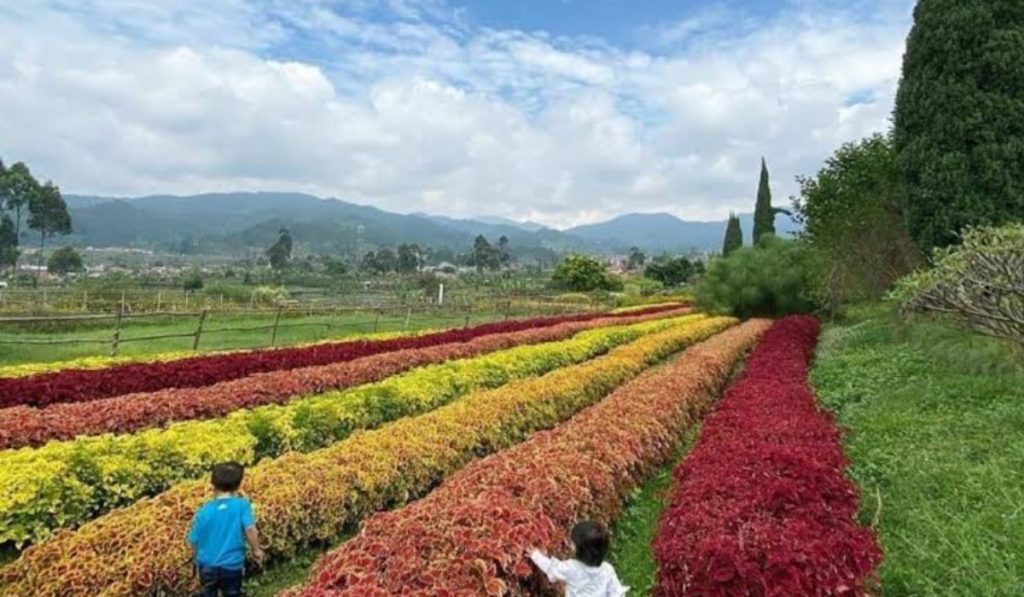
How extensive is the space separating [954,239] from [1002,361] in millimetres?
6099

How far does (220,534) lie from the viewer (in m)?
4.68

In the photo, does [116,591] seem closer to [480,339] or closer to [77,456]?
[77,456]

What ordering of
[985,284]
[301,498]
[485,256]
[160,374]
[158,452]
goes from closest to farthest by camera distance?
[301,498] < [158,452] < [985,284] < [160,374] < [485,256]

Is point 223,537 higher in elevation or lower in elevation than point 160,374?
higher

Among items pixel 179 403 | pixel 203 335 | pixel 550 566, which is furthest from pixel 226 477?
pixel 203 335

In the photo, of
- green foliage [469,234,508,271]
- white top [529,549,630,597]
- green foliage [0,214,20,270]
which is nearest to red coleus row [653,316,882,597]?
white top [529,549,630,597]

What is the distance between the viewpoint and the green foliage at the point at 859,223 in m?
24.7

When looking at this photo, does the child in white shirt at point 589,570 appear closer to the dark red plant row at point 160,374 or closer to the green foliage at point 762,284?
the dark red plant row at point 160,374

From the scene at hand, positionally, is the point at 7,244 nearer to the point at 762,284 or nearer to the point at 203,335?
the point at 203,335

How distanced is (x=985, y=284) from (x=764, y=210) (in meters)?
55.1

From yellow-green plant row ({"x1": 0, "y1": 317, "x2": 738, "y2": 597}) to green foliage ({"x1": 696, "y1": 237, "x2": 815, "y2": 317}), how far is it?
2831 centimetres

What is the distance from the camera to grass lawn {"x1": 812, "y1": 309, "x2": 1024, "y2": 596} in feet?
15.9

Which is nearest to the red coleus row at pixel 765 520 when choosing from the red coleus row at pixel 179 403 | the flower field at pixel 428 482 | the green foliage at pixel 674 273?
the flower field at pixel 428 482

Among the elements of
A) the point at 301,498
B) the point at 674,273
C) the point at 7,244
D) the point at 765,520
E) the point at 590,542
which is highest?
the point at 590,542
